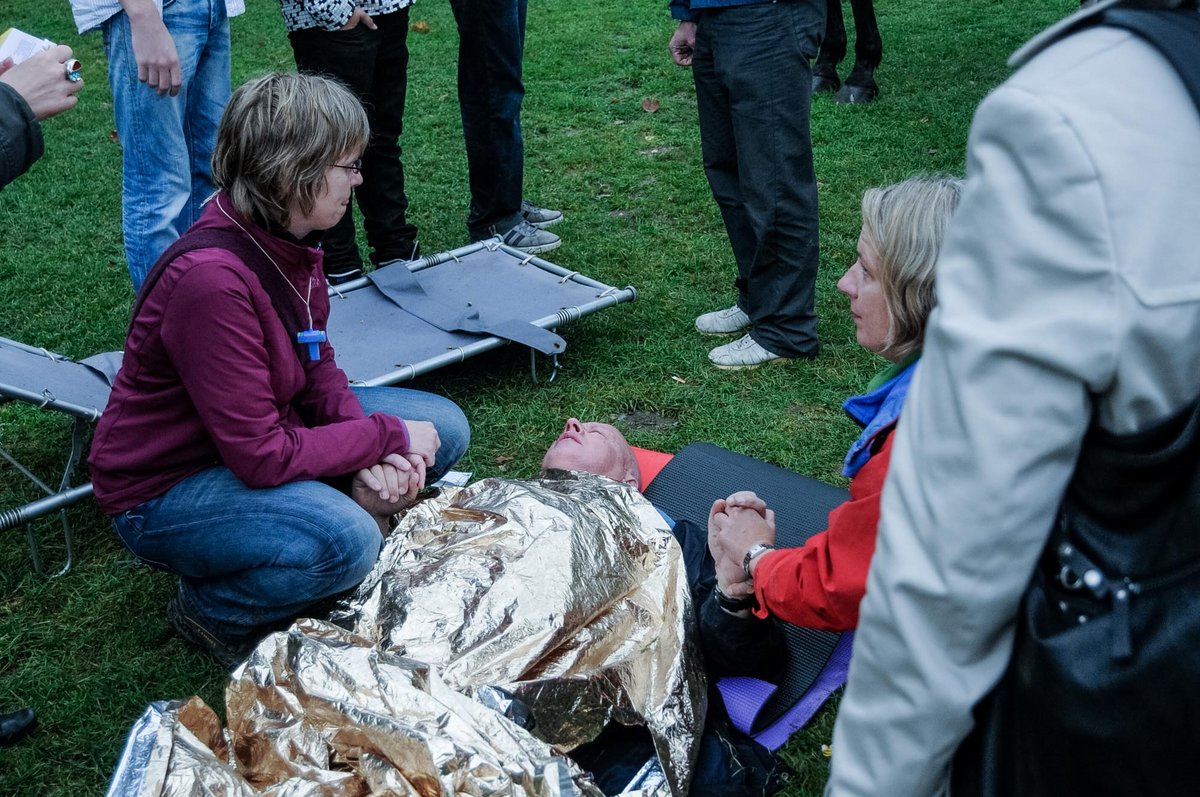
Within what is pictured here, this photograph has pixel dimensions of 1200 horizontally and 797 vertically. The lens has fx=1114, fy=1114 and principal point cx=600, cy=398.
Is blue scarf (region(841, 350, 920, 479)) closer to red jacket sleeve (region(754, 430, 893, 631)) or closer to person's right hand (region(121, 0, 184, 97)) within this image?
red jacket sleeve (region(754, 430, 893, 631))

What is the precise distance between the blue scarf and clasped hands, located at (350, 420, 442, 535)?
1273 millimetres

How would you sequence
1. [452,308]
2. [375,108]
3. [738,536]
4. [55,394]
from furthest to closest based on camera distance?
[375,108], [452,308], [55,394], [738,536]

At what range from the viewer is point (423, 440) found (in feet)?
10.2

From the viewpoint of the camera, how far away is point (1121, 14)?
3.20 ft

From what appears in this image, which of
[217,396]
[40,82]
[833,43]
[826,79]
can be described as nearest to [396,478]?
[217,396]

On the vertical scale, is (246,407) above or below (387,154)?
above

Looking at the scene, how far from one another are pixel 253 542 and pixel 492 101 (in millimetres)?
3192

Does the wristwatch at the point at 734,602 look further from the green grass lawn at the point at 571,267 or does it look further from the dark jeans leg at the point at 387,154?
the dark jeans leg at the point at 387,154

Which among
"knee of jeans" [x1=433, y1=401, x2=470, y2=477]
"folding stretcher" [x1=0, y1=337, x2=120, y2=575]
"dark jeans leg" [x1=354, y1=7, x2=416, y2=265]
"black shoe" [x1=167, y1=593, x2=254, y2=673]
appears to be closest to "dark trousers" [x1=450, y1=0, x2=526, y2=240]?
"dark jeans leg" [x1=354, y1=7, x2=416, y2=265]

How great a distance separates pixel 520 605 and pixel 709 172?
2.50 m

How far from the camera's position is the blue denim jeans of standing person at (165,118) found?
3732 mm

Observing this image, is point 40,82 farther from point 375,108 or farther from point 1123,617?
point 375,108

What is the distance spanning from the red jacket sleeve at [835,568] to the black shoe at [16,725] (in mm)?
1859

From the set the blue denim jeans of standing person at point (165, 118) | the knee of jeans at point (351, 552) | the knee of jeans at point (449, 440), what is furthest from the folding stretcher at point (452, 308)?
the knee of jeans at point (351, 552)
